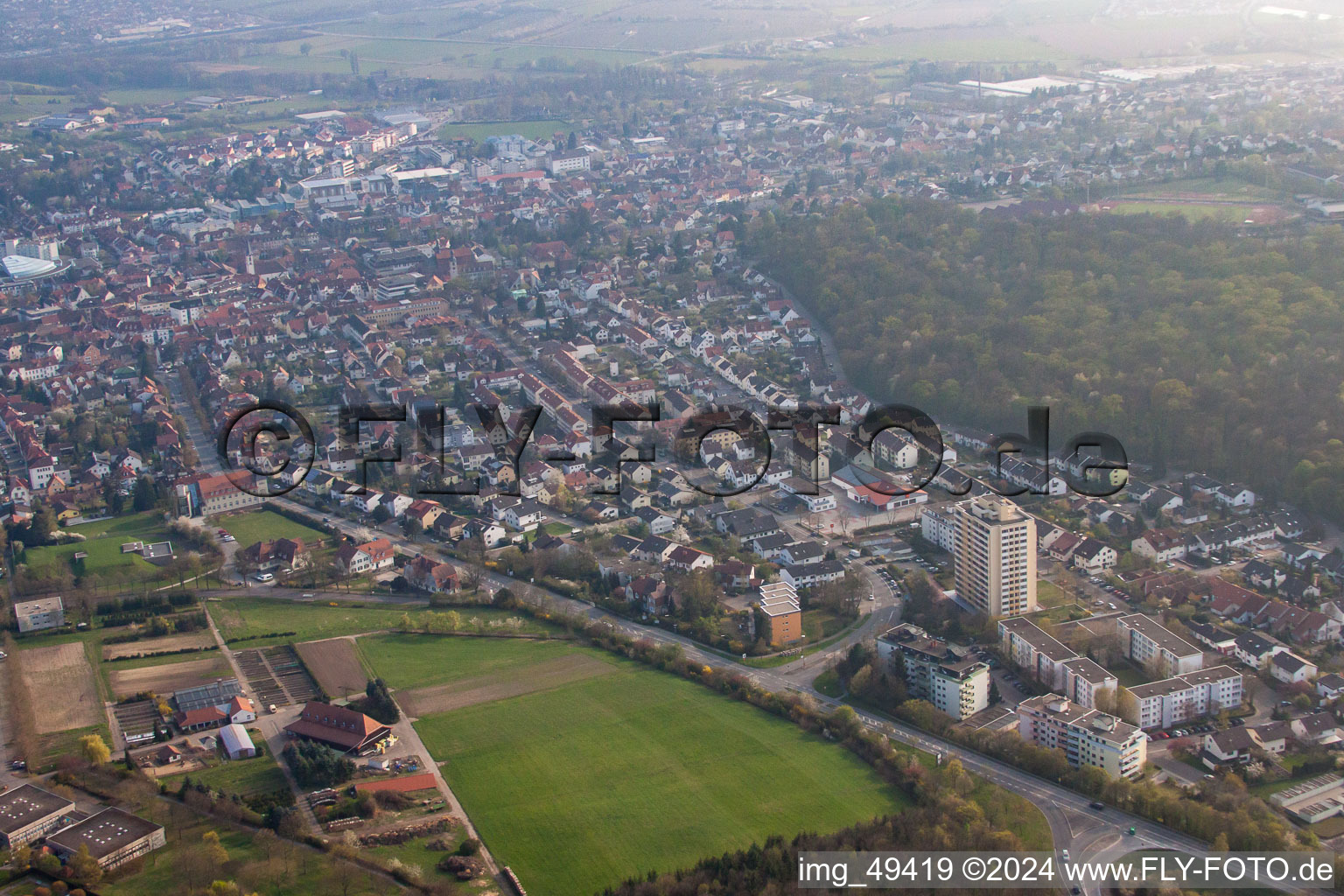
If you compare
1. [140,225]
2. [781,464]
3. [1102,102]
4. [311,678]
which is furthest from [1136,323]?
[140,225]

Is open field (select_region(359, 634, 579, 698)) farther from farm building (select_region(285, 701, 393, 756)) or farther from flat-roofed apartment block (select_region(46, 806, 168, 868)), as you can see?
flat-roofed apartment block (select_region(46, 806, 168, 868))

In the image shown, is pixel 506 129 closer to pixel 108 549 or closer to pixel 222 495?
pixel 222 495

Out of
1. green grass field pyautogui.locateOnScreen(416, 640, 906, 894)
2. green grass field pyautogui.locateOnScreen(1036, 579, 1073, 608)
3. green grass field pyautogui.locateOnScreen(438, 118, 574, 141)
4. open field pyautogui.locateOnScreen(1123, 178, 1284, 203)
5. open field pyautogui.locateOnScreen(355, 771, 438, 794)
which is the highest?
green grass field pyautogui.locateOnScreen(438, 118, 574, 141)

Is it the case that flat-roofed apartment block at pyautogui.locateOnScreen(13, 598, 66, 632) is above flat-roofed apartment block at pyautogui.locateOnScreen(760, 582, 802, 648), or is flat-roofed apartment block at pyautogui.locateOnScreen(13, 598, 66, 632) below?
above

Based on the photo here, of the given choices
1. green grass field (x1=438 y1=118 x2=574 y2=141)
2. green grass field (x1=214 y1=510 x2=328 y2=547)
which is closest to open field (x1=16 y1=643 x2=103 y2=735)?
green grass field (x1=214 y1=510 x2=328 y2=547)

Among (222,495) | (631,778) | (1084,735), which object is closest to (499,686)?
(631,778)

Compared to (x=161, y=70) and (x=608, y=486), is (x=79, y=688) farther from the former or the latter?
(x=161, y=70)
